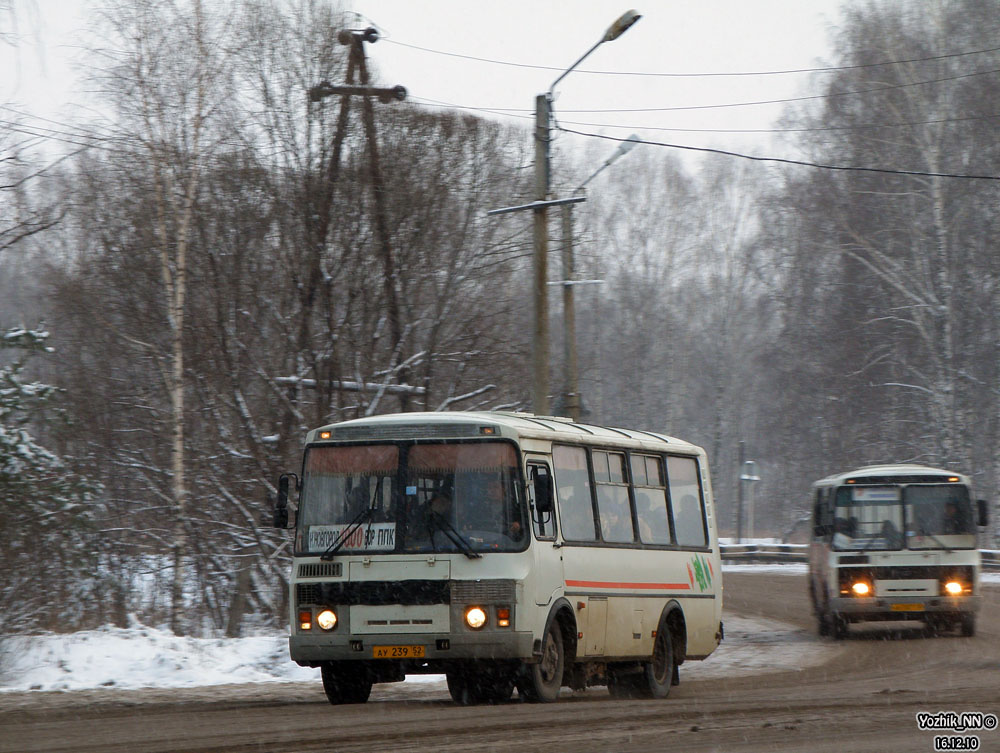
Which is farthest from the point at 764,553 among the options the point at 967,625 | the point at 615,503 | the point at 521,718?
the point at 521,718

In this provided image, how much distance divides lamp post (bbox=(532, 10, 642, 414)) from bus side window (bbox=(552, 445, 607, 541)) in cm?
510

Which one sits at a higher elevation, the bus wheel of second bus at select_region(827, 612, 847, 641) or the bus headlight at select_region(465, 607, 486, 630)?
the bus headlight at select_region(465, 607, 486, 630)

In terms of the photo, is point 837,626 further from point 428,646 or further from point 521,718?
point 521,718

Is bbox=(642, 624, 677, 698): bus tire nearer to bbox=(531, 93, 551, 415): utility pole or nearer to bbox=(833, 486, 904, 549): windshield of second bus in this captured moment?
bbox=(531, 93, 551, 415): utility pole

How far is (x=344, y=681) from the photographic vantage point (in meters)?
12.7

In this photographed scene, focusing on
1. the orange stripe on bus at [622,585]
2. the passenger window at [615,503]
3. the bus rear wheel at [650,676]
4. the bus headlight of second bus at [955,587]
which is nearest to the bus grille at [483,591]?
the orange stripe on bus at [622,585]

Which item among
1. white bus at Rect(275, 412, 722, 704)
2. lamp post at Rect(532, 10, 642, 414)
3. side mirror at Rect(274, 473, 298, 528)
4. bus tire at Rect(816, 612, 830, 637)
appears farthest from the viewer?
bus tire at Rect(816, 612, 830, 637)

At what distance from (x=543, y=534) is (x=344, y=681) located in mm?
2206

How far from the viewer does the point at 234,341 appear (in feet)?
76.9

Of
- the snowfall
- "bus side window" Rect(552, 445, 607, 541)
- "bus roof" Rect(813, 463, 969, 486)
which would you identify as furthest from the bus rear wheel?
"bus roof" Rect(813, 463, 969, 486)

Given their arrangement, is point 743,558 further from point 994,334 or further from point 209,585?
point 209,585

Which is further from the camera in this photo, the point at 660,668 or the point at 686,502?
the point at 686,502

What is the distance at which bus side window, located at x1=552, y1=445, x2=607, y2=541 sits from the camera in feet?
44.0

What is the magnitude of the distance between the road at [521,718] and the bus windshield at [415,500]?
1.41 m
